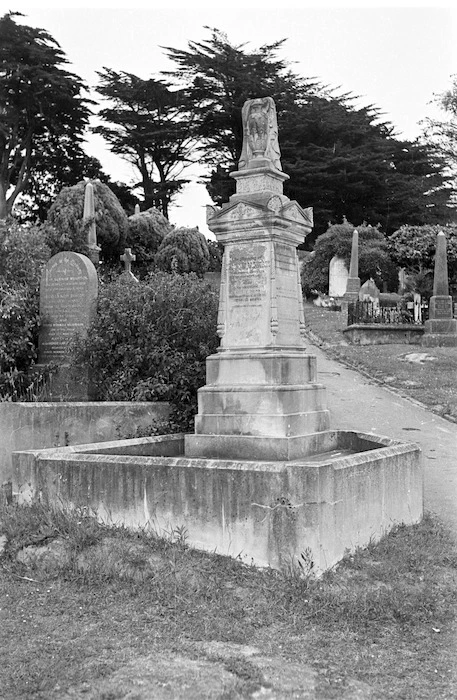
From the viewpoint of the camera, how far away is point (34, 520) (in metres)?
6.52

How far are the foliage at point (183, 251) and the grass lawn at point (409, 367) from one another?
31.1ft

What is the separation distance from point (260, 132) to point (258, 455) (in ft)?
11.6

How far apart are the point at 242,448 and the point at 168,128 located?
42.6 meters

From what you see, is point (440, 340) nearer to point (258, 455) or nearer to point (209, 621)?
point (258, 455)

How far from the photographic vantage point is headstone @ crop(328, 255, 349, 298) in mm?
35656

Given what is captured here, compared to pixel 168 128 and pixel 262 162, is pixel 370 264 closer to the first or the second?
pixel 168 128

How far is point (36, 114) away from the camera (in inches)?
1694

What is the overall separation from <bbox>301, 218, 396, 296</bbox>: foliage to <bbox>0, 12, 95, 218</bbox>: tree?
52.0ft

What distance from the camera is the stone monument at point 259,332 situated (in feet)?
24.3

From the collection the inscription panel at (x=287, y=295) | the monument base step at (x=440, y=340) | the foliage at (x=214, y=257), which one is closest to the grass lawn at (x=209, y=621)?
the inscription panel at (x=287, y=295)

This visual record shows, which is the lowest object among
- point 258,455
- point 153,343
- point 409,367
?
point 258,455

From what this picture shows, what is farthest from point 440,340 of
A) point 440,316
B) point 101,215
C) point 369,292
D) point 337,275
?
point 101,215

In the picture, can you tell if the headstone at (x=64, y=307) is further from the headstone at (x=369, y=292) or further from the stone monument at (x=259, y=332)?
the headstone at (x=369, y=292)

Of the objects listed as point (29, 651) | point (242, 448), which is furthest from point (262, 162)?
point (29, 651)
